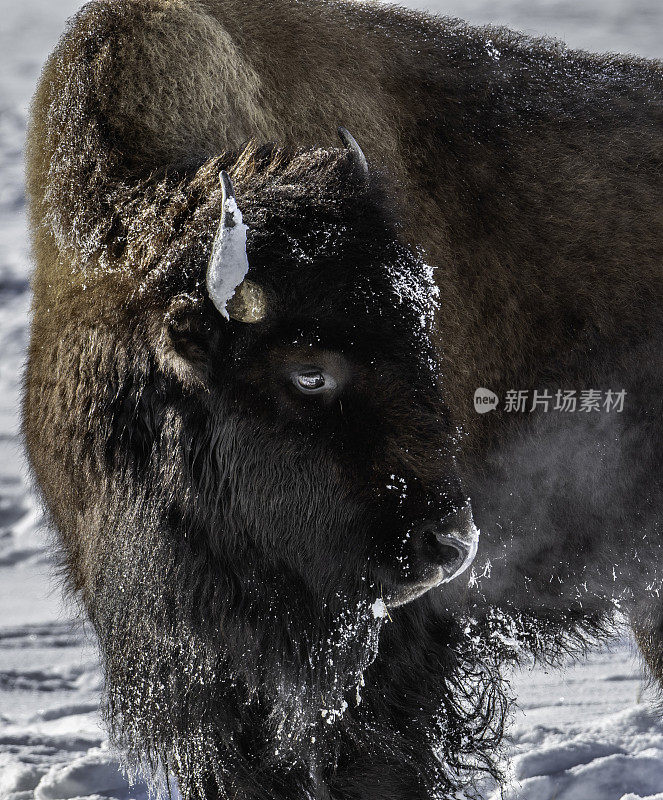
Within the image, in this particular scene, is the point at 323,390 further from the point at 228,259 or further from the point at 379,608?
the point at 379,608

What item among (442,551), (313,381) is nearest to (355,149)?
(313,381)

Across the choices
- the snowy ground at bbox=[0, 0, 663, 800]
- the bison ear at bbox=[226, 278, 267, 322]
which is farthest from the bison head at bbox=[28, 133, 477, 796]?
the snowy ground at bbox=[0, 0, 663, 800]

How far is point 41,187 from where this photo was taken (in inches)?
87.5

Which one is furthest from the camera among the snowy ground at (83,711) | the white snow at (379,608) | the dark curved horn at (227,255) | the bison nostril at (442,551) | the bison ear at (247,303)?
the snowy ground at (83,711)

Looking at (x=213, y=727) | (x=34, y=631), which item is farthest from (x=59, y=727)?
(x=213, y=727)

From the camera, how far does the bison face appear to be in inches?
72.8

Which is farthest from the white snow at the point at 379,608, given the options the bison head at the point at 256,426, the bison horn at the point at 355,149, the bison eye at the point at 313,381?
the bison horn at the point at 355,149

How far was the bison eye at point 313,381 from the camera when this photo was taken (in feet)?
6.15

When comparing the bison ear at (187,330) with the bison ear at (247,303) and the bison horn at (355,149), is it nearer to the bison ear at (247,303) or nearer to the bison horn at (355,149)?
the bison ear at (247,303)

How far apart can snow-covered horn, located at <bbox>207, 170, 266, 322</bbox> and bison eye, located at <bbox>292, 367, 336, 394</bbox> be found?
16 centimetres

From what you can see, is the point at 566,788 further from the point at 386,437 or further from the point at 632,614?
the point at 386,437

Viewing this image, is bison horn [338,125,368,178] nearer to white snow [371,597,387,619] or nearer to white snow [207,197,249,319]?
white snow [207,197,249,319]

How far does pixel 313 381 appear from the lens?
188 centimetres

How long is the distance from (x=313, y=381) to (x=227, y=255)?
1.14 feet
